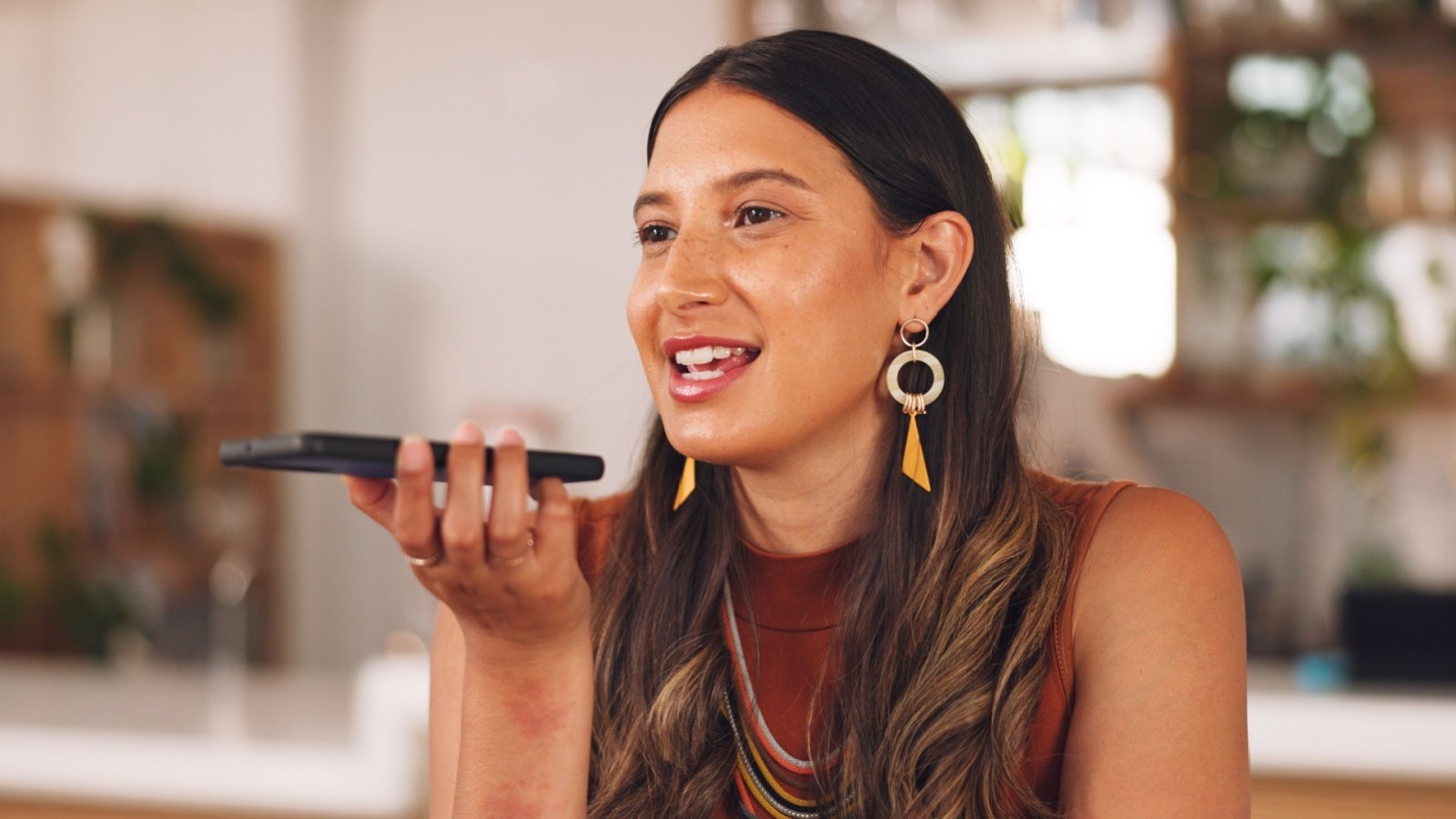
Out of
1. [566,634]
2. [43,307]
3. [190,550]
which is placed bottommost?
[190,550]

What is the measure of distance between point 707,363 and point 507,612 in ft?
1.17

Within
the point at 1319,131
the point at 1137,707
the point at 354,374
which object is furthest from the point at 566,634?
the point at 354,374

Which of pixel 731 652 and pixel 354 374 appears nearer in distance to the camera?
pixel 731 652

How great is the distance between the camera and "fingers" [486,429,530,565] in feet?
3.46

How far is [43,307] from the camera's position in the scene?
5160mm

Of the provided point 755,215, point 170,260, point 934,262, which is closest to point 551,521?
point 755,215

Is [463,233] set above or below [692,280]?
above

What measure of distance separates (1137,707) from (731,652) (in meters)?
0.43

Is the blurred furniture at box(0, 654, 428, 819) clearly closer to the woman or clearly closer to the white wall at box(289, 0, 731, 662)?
the woman

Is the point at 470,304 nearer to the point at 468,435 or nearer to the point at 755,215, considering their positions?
the point at 755,215

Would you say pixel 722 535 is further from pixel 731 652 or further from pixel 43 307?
pixel 43 307

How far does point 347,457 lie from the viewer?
38.9 inches

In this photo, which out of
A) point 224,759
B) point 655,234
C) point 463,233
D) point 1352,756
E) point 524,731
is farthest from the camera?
point 463,233

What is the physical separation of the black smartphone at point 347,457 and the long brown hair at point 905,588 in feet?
1.53
